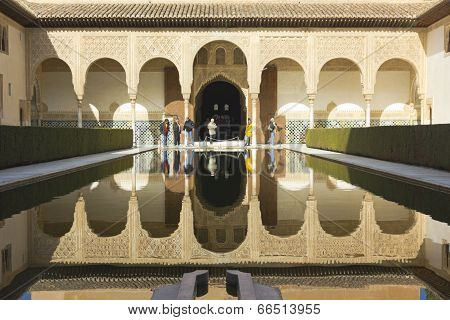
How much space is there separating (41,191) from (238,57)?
1689 centimetres

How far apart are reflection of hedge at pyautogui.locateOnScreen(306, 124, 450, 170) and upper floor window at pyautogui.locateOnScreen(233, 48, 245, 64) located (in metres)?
6.79

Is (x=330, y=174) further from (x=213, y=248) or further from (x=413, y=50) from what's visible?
(x=413, y=50)

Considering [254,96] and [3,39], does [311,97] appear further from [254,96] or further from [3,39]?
[3,39]

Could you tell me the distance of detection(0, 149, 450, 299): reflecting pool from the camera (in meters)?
3.29

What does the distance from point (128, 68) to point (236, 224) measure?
1715 centimetres

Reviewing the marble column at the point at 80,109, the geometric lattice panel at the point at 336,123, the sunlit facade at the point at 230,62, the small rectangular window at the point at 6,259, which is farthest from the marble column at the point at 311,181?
the geometric lattice panel at the point at 336,123

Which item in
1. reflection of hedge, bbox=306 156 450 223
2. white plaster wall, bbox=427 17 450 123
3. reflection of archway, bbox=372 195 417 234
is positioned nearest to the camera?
reflection of archway, bbox=372 195 417 234

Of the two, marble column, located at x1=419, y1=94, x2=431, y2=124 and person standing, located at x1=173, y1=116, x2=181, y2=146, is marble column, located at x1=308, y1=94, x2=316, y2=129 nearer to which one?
marble column, located at x1=419, y1=94, x2=431, y2=124

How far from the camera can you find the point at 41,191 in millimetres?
7773

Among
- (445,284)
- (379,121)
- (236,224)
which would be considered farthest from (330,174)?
(379,121)

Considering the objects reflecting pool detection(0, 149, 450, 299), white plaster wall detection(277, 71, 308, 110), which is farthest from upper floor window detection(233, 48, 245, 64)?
reflecting pool detection(0, 149, 450, 299)

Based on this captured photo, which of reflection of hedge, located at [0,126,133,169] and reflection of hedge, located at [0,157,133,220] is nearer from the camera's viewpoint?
reflection of hedge, located at [0,157,133,220]

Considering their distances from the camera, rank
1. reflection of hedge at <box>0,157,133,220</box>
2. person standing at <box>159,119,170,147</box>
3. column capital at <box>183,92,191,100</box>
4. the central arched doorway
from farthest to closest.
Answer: the central arched doorway → person standing at <box>159,119,170,147</box> → column capital at <box>183,92,191,100</box> → reflection of hedge at <box>0,157,133,220</box>

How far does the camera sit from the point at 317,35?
21.7 m
